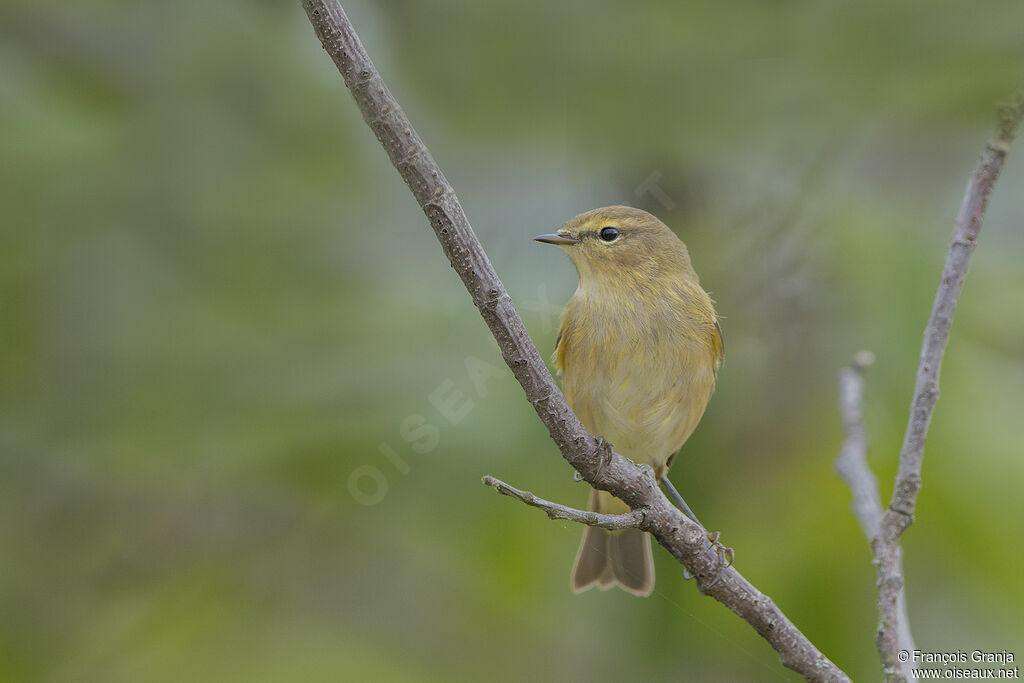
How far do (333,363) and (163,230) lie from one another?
0.62 metres

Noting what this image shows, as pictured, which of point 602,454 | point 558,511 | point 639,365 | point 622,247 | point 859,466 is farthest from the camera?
point 622,247

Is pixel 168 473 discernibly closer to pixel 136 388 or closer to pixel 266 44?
pixel 136 388

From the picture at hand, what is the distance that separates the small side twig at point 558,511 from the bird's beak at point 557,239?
2.97ft

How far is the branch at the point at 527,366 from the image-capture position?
1.33m

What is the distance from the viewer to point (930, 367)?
1892 millimetres

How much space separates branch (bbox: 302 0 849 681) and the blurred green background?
0.23m

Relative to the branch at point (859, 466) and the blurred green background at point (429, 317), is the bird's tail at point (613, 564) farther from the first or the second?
the branch at point (859, 466)

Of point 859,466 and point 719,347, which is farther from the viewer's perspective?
point 719,347

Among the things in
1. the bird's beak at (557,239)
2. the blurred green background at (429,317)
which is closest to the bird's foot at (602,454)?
the blurred green background at (429,317)

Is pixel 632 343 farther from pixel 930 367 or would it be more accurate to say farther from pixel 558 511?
pixel 558 511

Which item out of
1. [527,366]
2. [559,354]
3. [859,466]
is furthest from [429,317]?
[859,466]

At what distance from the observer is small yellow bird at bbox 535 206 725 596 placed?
2.55 m

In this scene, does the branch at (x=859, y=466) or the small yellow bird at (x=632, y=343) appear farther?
the small yellow bird at (x=632, y=343)

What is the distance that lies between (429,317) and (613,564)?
1.00m
